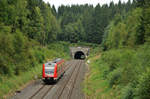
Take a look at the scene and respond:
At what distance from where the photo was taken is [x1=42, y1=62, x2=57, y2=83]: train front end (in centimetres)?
2325

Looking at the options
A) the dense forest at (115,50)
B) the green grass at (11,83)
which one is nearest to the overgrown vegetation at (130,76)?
the dense forest at (115,50)

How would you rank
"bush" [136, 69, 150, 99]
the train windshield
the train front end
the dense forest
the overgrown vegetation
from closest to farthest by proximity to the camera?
"bush" [136, 69, 150, 99], the overgrown vegetation, the dense forest, the train front end, the train windshield

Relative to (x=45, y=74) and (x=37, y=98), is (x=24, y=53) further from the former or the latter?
(x=37, y=98)

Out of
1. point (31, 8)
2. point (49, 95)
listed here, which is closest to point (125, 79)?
point (49, 95)

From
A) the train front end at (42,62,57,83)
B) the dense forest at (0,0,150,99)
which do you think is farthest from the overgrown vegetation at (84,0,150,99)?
the train front end at (42,62,57,83)

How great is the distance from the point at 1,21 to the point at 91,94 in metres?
16.1

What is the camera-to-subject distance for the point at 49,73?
23469 mm

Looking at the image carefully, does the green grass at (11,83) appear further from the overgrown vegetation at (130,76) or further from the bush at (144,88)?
the bush at (144,88)

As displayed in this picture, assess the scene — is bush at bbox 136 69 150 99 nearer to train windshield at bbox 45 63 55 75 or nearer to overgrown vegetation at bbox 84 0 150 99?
overgrown vegetation at bbox 84 0 150 99

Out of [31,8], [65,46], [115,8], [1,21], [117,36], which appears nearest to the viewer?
[1,21]

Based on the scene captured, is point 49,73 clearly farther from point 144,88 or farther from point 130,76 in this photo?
point 144,88

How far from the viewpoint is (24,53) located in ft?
85.0

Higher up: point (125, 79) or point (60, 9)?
point (60, 9)

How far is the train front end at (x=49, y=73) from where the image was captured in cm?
2325
